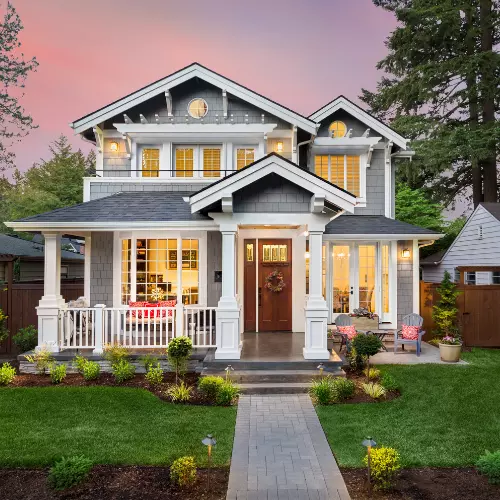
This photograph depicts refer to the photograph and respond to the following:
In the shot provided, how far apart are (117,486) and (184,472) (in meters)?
0.72

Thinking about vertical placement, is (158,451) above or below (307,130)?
below

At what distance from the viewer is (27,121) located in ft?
62.8

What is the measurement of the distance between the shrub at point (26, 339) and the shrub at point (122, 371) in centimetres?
298

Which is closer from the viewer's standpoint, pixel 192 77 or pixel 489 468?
pixel 489 468

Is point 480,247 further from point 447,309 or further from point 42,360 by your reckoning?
point 42,360

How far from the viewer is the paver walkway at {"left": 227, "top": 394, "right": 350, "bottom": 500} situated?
12.7 feet

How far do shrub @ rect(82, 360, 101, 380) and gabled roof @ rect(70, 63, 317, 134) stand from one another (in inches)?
255

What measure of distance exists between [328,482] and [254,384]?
3.35 meters

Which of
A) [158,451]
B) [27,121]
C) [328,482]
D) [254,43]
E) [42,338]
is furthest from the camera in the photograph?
[254,43]

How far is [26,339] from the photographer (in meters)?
9.30

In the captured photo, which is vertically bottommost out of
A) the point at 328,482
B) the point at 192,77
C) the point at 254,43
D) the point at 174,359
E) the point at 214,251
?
the point at 328,482

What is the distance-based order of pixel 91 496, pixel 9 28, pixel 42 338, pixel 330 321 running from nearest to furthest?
pixel 91 496 → pixel 42 338 → pixel 330 321 → pixel 9 28

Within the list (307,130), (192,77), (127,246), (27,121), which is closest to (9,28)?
(27,121)

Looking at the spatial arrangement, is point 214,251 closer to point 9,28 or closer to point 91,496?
point 91,496
